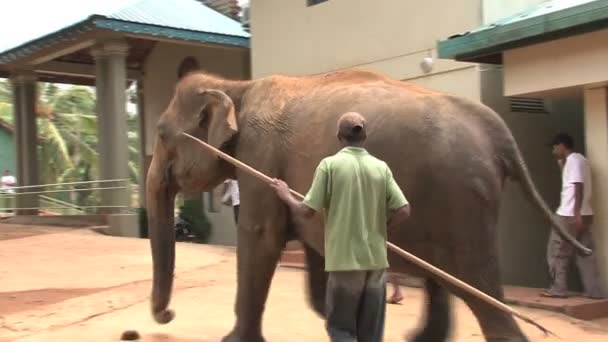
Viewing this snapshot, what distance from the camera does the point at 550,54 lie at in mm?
7699

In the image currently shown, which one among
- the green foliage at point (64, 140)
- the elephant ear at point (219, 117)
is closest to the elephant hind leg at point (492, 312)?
the elephant ear at point (219, 117)

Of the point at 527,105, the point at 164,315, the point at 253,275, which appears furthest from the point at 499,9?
the point at 164,315

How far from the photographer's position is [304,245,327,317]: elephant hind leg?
5531 millimetres

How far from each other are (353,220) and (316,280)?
1881mm

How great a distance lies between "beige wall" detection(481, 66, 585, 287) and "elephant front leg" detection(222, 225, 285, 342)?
451 cm

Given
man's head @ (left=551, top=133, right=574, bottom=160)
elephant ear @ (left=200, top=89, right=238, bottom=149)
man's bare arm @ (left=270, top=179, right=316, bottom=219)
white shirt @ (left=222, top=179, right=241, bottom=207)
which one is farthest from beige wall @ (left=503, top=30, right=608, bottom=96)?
man's bare arm @ (left=270, top=179, right=316, bottom=219)

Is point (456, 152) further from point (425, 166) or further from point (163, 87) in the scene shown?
point (163, 87)

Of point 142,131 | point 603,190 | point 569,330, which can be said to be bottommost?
point 569,330

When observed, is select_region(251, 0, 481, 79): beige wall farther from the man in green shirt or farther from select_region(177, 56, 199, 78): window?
the man in green shirt

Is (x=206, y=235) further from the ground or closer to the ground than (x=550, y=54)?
closer to the ground

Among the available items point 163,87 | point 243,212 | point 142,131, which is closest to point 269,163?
point 243,212

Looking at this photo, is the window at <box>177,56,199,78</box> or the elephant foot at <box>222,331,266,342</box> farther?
the window at <box>177,56,199,78</box>

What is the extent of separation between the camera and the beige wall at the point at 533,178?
29.5 ft

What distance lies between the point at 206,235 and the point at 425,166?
12910 mm
